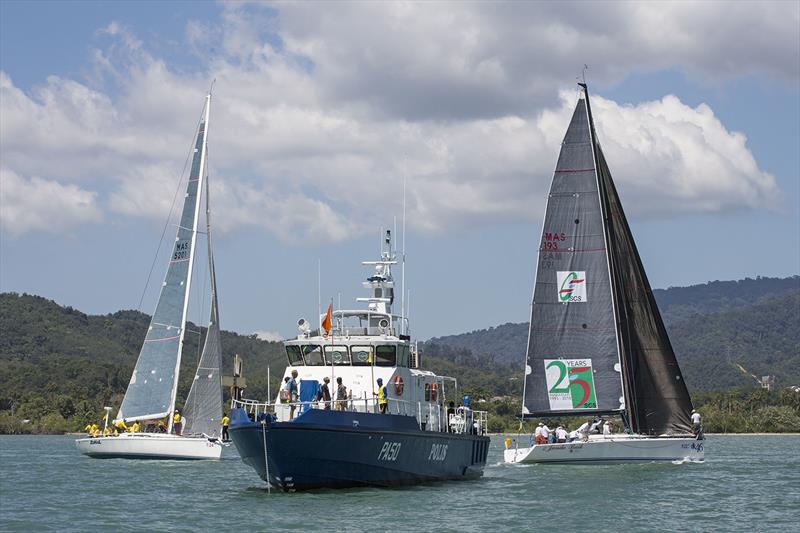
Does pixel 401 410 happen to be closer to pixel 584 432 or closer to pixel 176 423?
pixel 584 432

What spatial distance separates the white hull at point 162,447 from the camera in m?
55.1

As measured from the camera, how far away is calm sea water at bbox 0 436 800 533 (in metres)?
30.6

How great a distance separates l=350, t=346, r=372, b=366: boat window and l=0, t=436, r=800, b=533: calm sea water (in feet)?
14.4

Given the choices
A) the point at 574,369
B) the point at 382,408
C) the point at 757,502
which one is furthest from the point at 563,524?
the point at 574,369

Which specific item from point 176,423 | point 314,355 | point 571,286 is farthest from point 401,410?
point 176,423

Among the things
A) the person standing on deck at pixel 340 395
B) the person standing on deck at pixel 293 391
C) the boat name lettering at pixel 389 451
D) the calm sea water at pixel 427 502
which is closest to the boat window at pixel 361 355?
the person standing on deck at pixel 293 391

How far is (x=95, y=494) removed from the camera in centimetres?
3856

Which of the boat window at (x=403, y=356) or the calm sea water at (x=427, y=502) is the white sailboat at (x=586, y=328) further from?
the boat window at (x=403, y=356)

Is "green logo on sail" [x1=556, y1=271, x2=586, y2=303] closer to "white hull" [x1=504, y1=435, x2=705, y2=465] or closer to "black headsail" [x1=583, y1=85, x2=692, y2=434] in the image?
"black headsail" [x1=583, y1=85, x2=692, y2=434]

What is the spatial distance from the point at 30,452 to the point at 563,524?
4768 cm

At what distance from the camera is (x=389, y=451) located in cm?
3534

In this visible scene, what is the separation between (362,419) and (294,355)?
19.7ft

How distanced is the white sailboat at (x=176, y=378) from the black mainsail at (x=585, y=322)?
15076mm

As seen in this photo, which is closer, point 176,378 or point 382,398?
point 382,398
